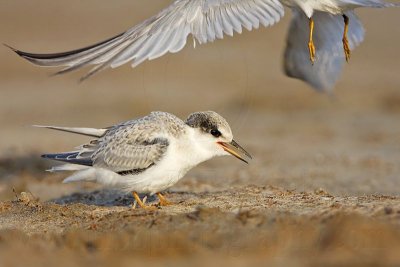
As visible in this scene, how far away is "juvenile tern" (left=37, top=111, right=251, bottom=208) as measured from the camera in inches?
293

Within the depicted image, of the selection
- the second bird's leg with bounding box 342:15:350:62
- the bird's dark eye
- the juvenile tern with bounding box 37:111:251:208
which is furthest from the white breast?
the second bird's leg with bounding box 342:15:350:62

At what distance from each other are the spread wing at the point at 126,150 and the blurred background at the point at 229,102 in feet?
6.92

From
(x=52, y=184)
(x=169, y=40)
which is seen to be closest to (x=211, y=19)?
(x=169, y=40)

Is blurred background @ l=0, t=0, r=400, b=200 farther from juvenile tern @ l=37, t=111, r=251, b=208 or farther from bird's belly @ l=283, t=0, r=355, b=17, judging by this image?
bird's belly @ l=283, t=0, r=355, b=17

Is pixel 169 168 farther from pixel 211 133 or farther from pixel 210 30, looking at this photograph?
pixel 210 30

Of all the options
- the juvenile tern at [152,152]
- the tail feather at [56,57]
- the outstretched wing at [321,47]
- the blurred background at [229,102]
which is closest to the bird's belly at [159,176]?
the juvenile tern at [152,152]

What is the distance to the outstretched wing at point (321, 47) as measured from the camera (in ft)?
32.4

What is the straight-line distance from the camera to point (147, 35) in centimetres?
758

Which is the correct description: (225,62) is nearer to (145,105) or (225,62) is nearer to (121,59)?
(145,105)

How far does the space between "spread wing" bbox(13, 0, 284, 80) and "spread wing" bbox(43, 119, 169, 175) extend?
71cm

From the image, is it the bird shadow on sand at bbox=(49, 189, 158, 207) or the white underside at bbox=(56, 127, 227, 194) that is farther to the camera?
the bird shadow on sand at bbox=(49, 189, 158, 207)

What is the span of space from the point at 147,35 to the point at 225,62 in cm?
1602

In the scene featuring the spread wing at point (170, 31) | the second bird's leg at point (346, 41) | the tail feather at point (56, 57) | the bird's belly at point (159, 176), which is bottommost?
the bird's belly at point (159, 176)

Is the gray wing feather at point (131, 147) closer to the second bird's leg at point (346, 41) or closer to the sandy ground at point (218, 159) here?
the sandy ground at point (218, 159)
